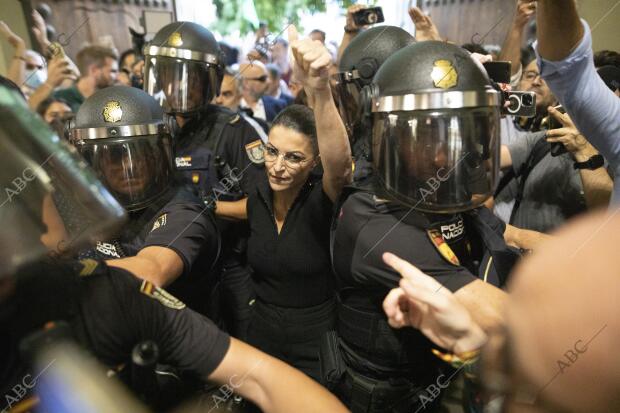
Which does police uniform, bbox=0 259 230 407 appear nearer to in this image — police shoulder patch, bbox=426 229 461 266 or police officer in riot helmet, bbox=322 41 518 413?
police officer in riot helmet, bbox=322 41 518 413

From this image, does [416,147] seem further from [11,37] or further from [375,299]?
[11,37]

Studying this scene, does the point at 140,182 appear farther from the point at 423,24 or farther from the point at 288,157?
the point at 423,24

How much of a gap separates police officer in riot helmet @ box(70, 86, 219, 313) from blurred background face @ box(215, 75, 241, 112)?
2000mm

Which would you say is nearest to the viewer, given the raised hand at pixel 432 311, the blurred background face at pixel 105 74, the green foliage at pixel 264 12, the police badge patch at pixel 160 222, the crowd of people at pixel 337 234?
the crowd of people at pixel 337 234

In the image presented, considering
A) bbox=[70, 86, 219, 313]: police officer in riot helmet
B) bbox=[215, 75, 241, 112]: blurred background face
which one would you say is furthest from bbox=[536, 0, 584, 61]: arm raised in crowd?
bbox=[215, 75, 241, 112]: blurred background face

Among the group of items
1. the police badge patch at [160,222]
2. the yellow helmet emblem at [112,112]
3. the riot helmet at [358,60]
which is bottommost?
the police badge patch at [160,222]

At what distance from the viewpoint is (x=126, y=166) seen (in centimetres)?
156

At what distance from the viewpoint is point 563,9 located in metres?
1.15

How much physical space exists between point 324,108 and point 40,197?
0.95 m

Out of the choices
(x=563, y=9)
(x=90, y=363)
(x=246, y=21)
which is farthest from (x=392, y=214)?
(x=246, y=21)

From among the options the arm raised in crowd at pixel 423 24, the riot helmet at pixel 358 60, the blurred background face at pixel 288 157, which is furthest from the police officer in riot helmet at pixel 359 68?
the arm raised in crowd at pixel 423 24

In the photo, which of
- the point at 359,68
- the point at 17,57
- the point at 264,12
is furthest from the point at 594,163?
the point at 264,12

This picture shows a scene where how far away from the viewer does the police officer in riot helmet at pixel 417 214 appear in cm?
113

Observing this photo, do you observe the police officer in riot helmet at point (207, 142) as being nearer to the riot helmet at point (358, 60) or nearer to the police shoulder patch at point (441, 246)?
the riot helmet at point (358, 60)
